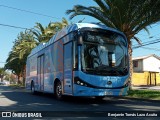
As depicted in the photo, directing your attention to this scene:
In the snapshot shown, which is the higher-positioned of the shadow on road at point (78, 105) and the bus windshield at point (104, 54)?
the bus windshield at point (104, 54)

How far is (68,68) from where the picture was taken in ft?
49.4

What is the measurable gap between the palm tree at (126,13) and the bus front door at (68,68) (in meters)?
6.88

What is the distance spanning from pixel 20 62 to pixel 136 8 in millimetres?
47439

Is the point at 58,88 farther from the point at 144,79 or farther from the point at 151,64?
the point at 151,64

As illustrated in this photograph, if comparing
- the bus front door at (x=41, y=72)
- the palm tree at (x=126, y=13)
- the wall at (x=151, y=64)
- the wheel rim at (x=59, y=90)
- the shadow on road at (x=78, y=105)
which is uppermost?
the palm tree at (x=126, y=13)

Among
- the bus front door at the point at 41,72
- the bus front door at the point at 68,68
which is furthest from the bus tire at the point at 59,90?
the bus front door at the point at 41,72

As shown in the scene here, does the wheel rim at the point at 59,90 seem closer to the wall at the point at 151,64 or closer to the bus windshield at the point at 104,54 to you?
the bus windshield at the point at 104,54

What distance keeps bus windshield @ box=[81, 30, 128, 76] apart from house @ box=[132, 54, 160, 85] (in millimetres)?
35918

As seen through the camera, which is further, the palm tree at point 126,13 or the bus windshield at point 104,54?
the palm tree at point 126,13

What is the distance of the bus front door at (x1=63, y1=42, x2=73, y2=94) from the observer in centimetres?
1476

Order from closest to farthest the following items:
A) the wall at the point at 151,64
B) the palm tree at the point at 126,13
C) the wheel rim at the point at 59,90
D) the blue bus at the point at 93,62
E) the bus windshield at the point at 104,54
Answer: the blue bus at the point at 93,62 → the bus windshield at the point at 104,54 → the wheel rim at the point at 59,90 → the palm tree at the point at 126,13 → the wall at the point at 151,64

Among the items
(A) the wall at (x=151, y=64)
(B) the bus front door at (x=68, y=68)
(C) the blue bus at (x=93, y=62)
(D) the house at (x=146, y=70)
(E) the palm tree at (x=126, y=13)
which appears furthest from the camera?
(A) the wall at (x=151, y=64)

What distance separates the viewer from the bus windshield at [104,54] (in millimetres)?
14125

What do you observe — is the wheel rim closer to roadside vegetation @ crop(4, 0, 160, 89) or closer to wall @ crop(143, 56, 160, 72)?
roadside vegetation @ crop(4, 0, 160, 89)
